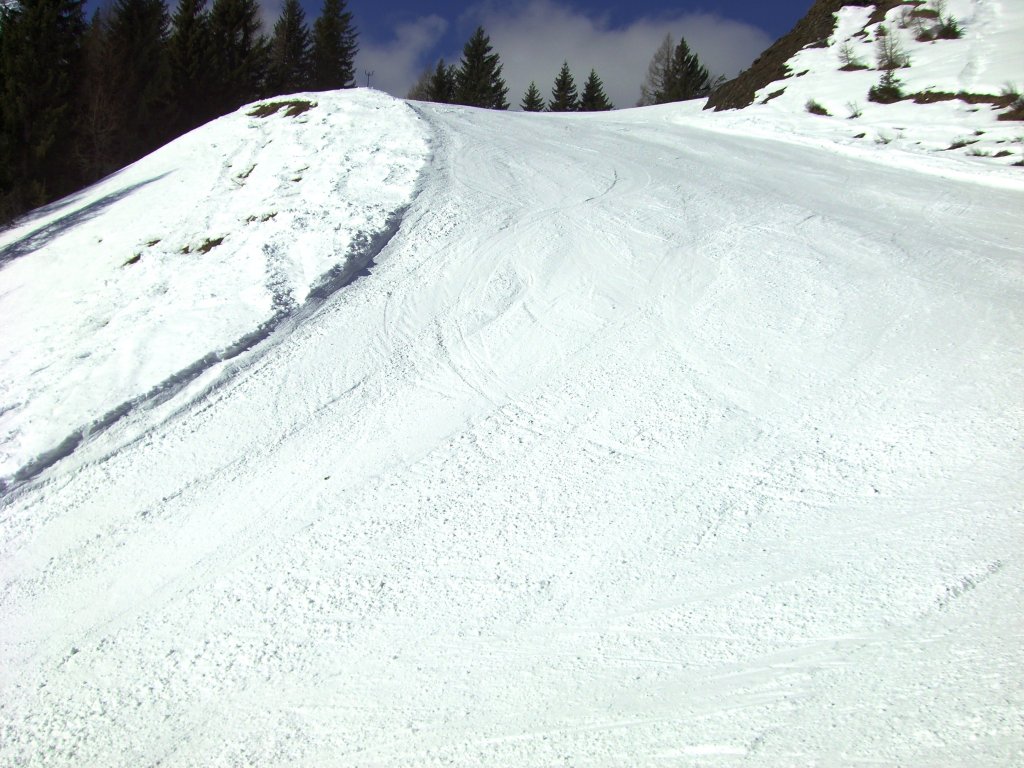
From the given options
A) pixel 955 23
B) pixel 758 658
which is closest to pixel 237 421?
pixel 758 658

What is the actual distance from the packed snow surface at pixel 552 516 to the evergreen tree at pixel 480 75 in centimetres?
4102

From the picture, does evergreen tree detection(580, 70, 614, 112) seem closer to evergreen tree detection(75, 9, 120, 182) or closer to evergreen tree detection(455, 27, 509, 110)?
evergreen tree detection(455, 27, 509, 110)

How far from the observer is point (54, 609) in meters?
3.89

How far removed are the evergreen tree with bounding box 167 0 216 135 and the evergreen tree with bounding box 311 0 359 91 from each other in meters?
9.73

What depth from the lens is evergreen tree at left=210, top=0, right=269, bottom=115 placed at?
34.4 metres

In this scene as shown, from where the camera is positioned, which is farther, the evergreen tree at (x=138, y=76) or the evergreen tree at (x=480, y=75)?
the evergreen tree at (x=480, y=75)

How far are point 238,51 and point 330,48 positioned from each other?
7.81 metres

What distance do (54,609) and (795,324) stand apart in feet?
18.3

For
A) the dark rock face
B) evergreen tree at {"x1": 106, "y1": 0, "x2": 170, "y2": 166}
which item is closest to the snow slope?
the dark rock face

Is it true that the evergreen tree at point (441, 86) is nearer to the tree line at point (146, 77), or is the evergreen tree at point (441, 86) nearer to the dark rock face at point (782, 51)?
the tree line at point (146, 77)

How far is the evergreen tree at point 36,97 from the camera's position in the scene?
2467cm

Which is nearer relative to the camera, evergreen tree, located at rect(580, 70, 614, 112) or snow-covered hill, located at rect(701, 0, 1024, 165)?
snow-covered hill, located at rect(701, 0, 1024, 165)

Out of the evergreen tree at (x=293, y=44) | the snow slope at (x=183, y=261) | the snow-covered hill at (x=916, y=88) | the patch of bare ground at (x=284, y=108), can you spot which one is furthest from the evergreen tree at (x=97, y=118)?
the snow-covered hill at (x=916, y=88)

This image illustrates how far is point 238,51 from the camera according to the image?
120 feet
